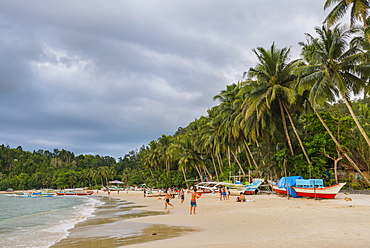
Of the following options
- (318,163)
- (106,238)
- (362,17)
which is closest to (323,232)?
(106,238)

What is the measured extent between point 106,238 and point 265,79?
22886 millimetres

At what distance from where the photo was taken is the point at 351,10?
1838 centimetres

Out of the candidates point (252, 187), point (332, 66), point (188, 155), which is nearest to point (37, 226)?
point (252, 187)

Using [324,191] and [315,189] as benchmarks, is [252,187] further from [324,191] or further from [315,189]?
[324,191]

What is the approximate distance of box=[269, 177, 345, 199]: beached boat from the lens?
20.2m

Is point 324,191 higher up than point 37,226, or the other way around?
point 324,191

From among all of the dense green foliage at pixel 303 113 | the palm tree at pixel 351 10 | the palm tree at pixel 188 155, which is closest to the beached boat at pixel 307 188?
the dense green foliage at pixel 303 113

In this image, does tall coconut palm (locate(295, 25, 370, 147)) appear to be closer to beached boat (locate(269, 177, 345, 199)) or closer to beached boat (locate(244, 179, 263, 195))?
beached boat (locate(269, 177, 345, 199))

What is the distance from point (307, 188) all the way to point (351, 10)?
1271cm

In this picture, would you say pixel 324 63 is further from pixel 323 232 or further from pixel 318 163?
pixel 323 232

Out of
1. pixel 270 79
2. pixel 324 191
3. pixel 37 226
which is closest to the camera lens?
pixel 37 226

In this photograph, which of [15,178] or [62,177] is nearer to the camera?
[62,177]

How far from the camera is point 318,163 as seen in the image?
2662cm

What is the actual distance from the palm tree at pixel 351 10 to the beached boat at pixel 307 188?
11.0m
